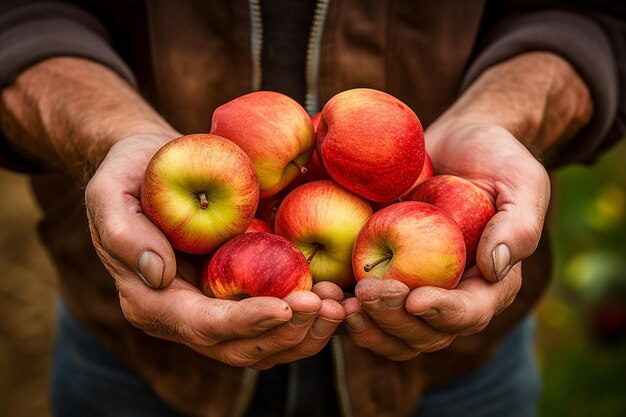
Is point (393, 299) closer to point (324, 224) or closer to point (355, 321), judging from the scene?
point (355, 321)

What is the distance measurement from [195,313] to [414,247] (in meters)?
0.39

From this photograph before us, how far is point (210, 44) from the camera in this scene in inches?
66.6

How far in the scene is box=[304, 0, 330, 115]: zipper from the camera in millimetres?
1622

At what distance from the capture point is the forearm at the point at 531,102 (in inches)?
63.6

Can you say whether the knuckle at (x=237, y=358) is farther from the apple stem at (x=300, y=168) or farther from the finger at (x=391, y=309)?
the apple stem at (x=300, y=168)

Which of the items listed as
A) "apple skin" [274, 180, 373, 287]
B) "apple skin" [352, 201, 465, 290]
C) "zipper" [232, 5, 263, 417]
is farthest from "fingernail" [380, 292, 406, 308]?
"zipper" [232, 5, 263, 417]

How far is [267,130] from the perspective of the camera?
1.39m

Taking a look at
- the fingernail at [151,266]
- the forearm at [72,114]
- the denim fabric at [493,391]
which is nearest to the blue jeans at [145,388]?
the denim fabric at [493,391]

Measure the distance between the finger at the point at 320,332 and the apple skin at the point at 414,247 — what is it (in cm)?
13

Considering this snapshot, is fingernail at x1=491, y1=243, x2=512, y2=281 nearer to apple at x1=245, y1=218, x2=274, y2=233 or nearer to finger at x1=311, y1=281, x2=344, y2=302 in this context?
finger at x1=311, y1=281, x2=344, y2=302

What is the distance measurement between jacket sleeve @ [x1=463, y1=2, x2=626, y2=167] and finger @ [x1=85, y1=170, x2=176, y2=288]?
89 centimetres

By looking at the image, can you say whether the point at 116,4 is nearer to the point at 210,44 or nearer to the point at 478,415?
the point at 210,44

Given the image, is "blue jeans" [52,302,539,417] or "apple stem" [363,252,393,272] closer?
"apple stem" [363,252,393,272]

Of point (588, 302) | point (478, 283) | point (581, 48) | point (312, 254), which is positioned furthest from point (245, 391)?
point (588, 302)
